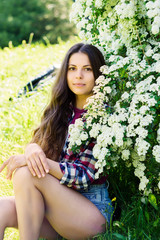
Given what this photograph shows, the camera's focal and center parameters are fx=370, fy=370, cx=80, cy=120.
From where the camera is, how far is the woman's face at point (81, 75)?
2564 millimetres

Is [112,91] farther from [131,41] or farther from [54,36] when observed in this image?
[54,36]

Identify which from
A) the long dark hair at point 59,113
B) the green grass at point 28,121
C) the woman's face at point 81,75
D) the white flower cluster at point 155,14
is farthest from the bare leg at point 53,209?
the white flower cluster at point 155,14

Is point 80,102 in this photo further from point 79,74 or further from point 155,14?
point 155,14

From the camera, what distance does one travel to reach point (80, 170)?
7.69ft

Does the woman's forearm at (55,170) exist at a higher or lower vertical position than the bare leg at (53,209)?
higher

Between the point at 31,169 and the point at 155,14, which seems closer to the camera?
the point at 155,14

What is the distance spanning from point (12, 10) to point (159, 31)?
15.6m

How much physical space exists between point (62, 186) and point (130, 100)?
26.4 inches

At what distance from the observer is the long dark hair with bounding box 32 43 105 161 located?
8.65ft

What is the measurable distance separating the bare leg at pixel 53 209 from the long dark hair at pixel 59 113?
45 centimetres

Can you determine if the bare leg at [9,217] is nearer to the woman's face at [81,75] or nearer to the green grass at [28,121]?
the green grass at [28,121]

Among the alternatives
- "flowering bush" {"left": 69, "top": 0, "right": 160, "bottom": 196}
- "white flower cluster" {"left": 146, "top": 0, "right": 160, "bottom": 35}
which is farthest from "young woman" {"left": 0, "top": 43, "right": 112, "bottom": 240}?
"white flower cluster" {"left": 146, "top": 0, "right": 160, "bottom": 35}

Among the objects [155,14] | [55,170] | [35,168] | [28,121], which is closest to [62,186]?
[55,170]

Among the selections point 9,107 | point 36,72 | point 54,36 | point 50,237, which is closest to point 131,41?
point 50,237
